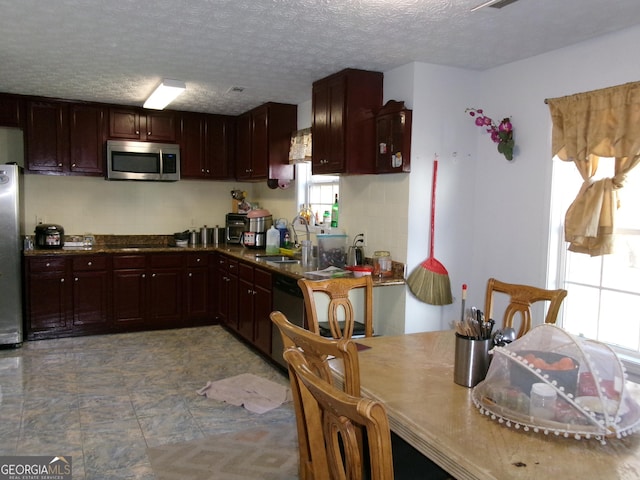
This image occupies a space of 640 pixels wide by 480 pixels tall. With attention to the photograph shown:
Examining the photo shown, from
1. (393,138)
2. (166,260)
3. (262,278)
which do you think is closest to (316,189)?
(262,278)

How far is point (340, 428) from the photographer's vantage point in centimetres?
121

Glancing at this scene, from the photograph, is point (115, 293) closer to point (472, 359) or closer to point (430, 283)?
point (430, 283)

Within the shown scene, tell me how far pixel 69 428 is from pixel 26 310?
2307 mm

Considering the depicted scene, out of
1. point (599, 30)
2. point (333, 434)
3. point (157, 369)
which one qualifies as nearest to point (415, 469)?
point (333, 434)

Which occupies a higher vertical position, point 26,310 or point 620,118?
point 620,118

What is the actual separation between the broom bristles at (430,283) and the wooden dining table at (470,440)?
168cm

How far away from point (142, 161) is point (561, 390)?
5.01 meters

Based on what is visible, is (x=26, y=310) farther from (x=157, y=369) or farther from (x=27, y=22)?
(x=27, y=22)

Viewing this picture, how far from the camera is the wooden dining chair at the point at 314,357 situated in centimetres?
150

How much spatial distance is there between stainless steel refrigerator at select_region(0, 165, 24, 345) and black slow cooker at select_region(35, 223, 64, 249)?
0.36 meters

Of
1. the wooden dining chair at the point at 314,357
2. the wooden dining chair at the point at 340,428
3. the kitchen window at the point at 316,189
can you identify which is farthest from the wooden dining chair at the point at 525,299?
the kitchen window at the point at 316,189

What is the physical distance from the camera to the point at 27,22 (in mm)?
2947

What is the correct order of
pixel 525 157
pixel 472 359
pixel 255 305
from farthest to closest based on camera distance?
pixel 255 305
pixel 525 157
pixel 472 359

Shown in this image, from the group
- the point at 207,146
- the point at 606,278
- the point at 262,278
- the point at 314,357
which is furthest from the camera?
the point at 207,146
